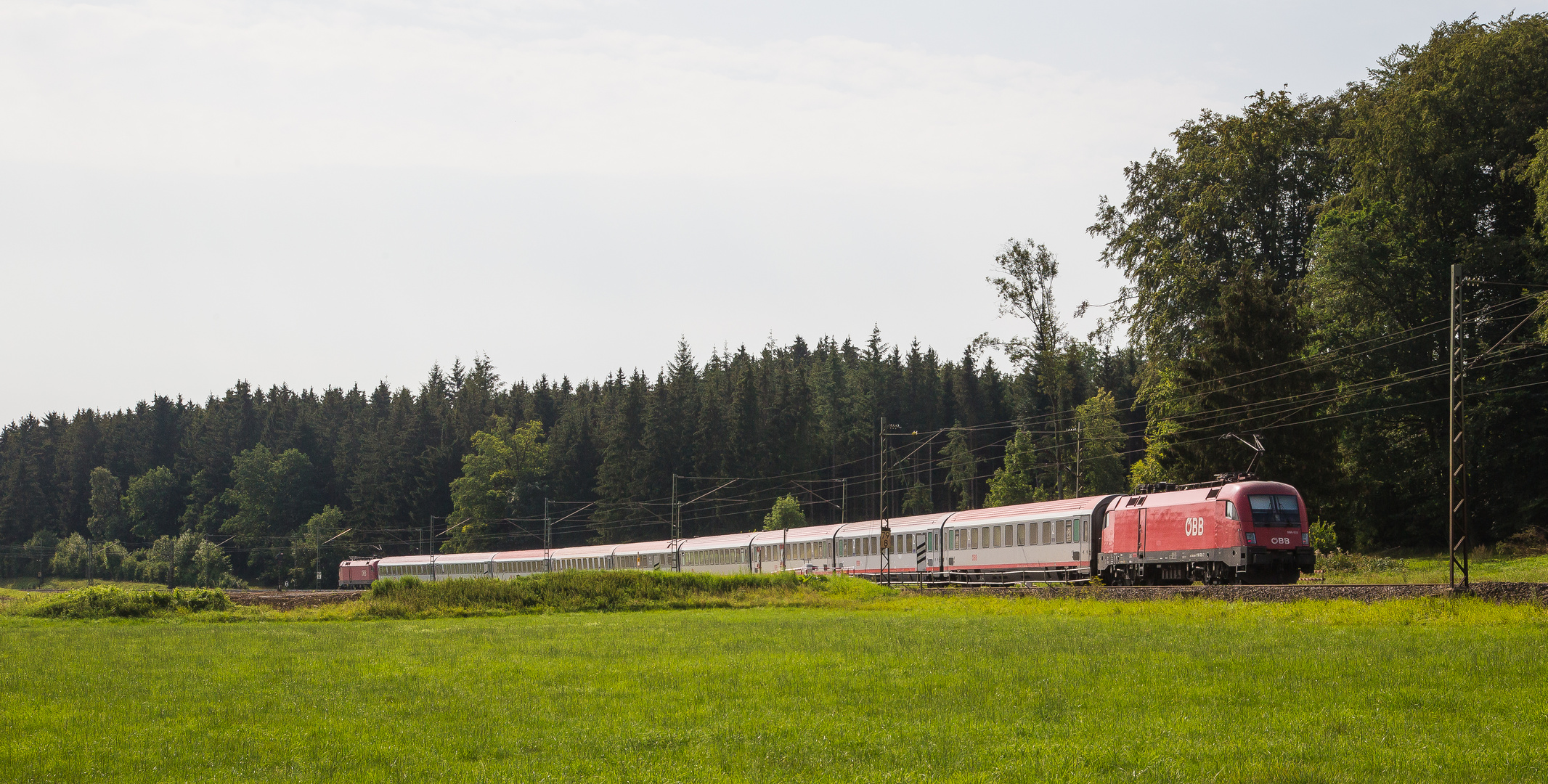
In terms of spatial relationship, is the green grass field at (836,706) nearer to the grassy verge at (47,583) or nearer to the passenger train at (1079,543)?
the passenger train at (1079,543)

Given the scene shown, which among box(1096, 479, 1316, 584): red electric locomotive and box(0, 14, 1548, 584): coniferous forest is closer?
box(1096, 479, 1316, 584): red electric locomotive

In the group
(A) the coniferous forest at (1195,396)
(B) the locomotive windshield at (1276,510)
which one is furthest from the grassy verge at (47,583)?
(B) the locomotive windshield at (1276,510)

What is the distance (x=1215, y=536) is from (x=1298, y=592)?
376 inches

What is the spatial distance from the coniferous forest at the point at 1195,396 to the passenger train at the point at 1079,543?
192 inches

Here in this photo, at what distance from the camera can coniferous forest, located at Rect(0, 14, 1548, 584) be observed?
2021 inches

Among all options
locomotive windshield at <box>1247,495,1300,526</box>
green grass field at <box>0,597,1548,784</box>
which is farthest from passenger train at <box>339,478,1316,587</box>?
green grass field at <box>0,597,1548,784</box>

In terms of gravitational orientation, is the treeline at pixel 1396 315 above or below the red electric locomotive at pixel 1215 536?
above

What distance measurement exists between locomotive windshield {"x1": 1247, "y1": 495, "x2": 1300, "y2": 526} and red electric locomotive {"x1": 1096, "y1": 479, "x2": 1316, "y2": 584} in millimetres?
23

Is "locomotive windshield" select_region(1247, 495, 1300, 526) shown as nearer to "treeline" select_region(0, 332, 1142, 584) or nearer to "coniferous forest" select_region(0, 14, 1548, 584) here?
"coniferous forest" select_region(0, 14, 1548, 584)

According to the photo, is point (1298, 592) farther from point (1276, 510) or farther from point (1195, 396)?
point (1195, 396)

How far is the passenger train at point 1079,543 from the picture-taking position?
36.8m

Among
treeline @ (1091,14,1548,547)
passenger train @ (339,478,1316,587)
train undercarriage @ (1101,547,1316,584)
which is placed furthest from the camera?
treeline @ (1091,14,1548,547)

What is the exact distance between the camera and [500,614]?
41312 mm

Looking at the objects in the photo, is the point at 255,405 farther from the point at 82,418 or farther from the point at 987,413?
the point at 987,413
